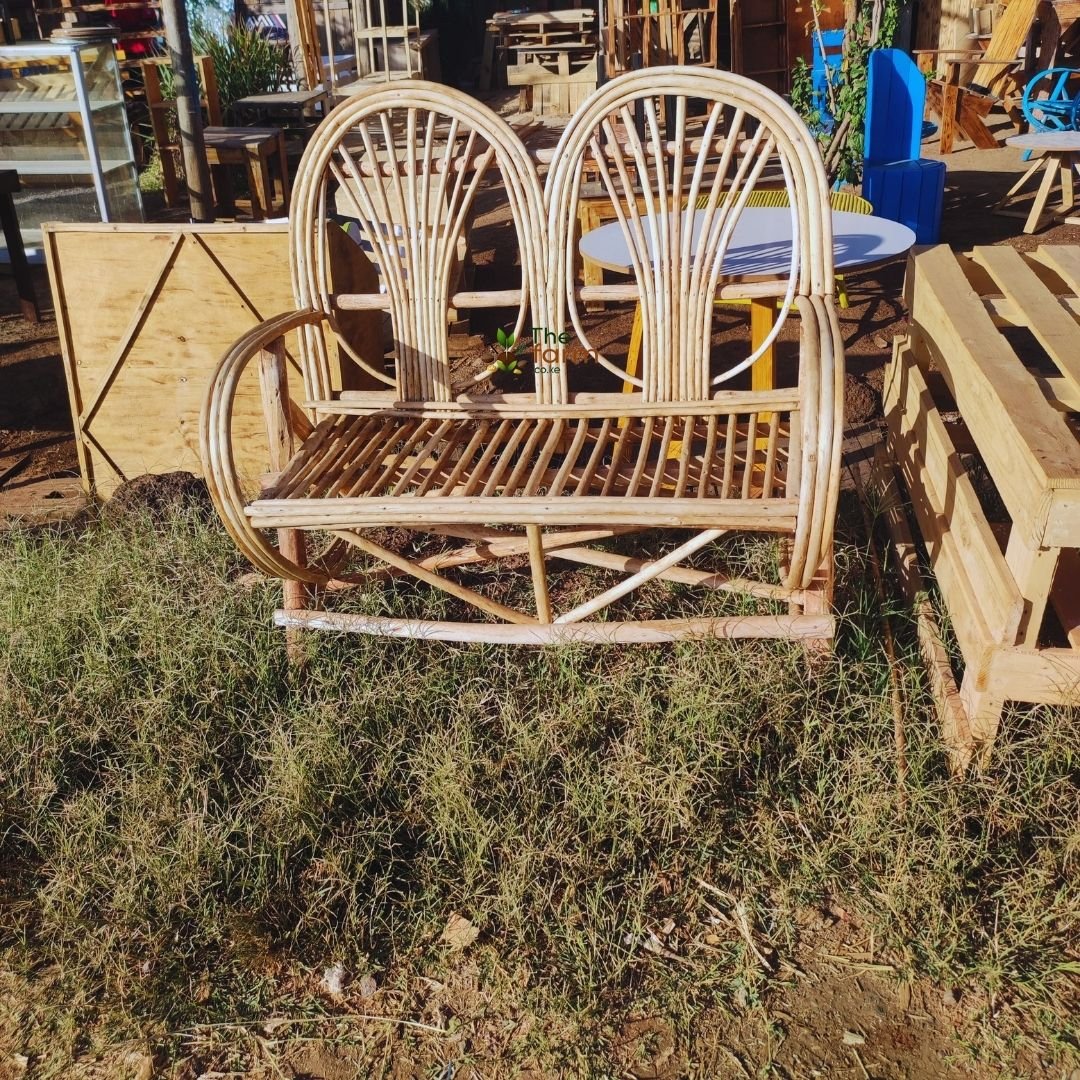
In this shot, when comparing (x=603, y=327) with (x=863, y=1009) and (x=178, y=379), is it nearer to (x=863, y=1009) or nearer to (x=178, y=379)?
(x=178, y=379)

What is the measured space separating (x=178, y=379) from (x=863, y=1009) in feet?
9.32

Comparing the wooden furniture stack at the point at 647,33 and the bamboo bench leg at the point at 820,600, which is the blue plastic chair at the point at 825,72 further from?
the bamboo bench leg at the point at 820,600

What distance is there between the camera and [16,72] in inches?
254

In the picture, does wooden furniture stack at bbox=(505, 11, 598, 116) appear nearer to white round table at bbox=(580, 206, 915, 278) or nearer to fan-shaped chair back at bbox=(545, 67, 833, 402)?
white round table at bbox=(580, 206, 915, 278)

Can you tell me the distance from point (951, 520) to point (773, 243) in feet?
5.26

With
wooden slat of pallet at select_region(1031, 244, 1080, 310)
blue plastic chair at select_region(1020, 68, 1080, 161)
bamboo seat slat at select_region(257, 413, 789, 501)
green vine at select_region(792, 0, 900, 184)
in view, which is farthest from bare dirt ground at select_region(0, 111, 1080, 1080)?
blue plastic chair at select_region(1020, 68, 1080, 161)

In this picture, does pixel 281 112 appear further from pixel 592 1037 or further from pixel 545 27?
pixel 592 1037

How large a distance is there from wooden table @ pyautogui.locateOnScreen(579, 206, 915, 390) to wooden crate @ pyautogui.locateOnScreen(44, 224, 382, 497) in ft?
2.85

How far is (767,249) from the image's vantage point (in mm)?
3689

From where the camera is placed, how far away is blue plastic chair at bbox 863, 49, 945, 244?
616 centimetres

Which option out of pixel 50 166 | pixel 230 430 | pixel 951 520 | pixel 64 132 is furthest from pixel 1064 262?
pixel 50 166

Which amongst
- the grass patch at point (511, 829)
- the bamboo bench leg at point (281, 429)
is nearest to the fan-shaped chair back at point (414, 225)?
the bamboo bench leg at point (281, 429)

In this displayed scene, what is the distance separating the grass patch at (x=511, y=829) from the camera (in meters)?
1.99

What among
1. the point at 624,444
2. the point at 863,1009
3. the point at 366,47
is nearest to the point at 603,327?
the point at 624,444
